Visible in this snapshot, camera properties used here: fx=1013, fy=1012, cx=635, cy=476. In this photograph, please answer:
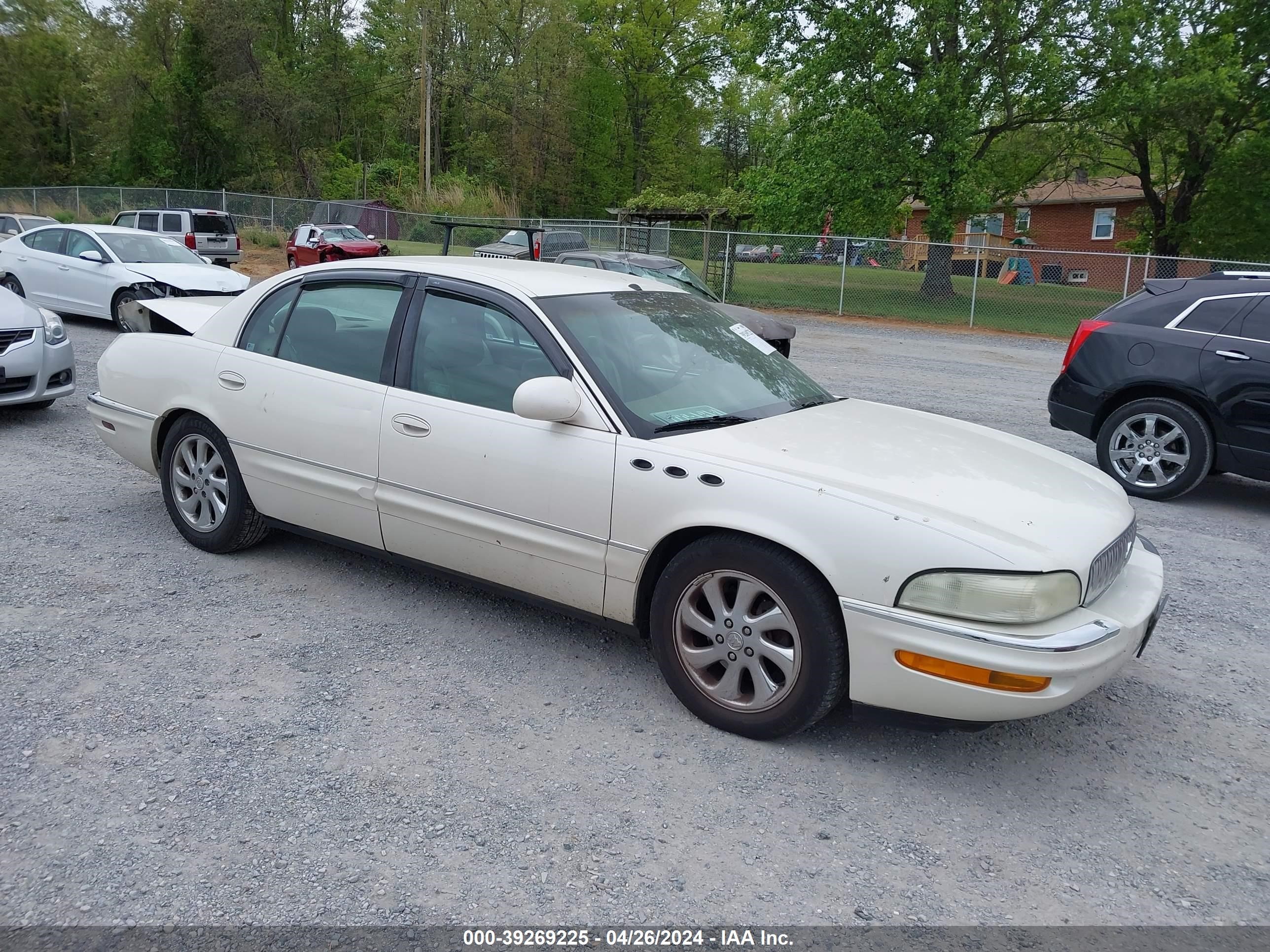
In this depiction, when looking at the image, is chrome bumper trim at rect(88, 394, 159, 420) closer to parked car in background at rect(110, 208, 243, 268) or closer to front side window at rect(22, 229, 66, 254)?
front side window at rect(22, 229, 66, 254)

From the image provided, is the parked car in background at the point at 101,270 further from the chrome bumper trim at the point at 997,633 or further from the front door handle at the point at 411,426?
the chrome bumper trim at the point at 997,633

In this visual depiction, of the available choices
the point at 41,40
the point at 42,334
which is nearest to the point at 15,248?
the point at 42,334

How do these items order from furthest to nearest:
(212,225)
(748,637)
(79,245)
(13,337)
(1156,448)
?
1. (212,225)
2. (79,245)
3. (13,337)
4. (1156,448)
5. (748,637)

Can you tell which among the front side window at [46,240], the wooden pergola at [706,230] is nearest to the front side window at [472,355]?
the front side window at [46,240]

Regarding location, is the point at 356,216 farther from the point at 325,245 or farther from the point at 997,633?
the point at 997,633

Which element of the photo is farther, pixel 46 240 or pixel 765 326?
pixel 46 240

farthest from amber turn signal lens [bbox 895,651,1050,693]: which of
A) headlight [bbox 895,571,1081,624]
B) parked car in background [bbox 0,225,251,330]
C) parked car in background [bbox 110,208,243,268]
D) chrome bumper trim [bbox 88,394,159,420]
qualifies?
parked car in background [bbox 110,208,243,268]

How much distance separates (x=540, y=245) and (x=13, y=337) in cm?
1386

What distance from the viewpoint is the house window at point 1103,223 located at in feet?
143

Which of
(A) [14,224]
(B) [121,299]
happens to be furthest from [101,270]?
(A) [14,224]

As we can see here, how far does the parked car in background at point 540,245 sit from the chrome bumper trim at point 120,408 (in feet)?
49.4

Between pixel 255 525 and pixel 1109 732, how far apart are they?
13.0 ft

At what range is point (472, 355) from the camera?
4.30 metres

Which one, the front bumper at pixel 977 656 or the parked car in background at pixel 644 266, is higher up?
the parked car in background at pixel 644 266
